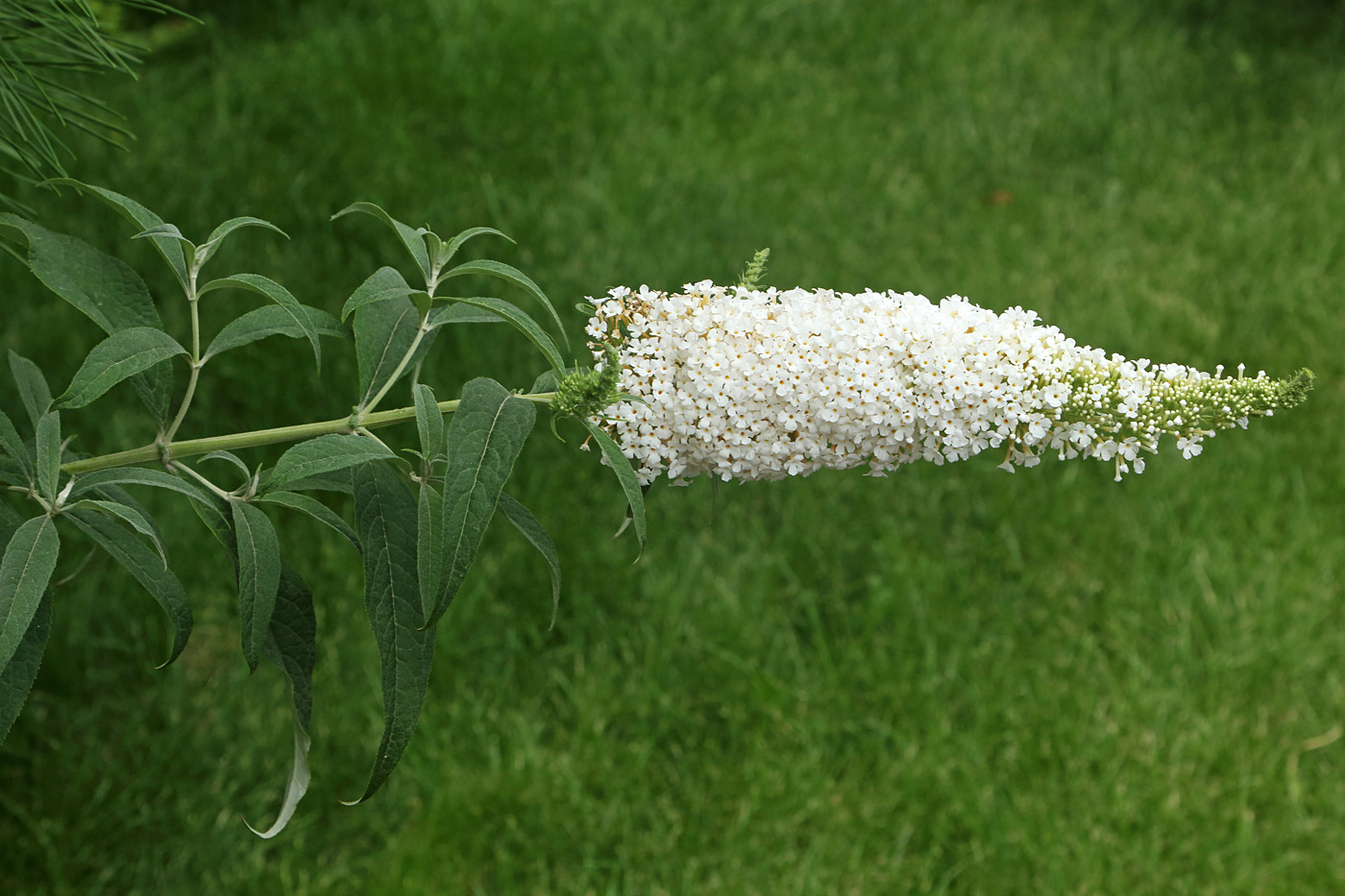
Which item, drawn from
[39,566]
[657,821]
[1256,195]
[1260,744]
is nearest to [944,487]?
[1260,744]

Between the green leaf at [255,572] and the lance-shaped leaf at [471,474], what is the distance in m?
0.17

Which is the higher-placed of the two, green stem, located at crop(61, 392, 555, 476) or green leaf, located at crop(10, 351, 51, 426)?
green leaf, located at crop(10, 351, 51, 426)

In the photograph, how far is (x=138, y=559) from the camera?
3.60 ft

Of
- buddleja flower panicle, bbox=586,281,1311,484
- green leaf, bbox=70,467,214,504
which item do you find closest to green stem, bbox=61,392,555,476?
green leaf, bbox=70,467,214,504

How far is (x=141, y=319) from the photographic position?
3.91ft

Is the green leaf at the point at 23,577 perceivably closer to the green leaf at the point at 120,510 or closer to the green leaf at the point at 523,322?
the green leaf at the point at 120,510

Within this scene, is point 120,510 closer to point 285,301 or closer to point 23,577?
point 23,577

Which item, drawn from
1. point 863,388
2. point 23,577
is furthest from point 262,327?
point 863,388

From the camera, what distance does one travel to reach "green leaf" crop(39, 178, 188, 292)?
107cm

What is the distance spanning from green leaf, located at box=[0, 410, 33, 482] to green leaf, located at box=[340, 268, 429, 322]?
0.33 metres

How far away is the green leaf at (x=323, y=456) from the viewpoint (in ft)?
3.16

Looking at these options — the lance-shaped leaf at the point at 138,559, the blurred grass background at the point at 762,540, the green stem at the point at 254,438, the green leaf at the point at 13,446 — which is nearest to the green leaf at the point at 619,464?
the green stem at the point at 254,438

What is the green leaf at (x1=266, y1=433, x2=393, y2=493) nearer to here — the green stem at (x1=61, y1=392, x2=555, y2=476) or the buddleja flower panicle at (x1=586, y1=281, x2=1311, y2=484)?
the green stem at (x1=61, y1=392, x2=555, y2=476)

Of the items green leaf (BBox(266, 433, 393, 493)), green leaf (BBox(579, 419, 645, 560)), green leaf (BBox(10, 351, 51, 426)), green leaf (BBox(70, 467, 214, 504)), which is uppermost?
green leaf (BBox(10, 351, 51, 426))
